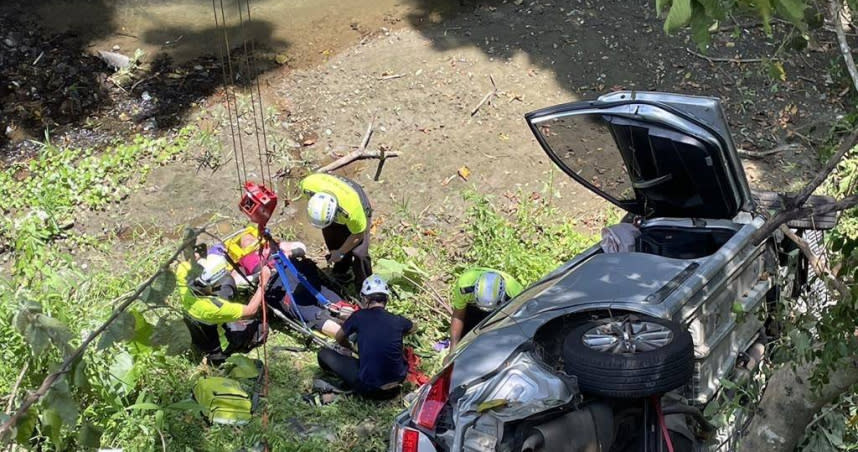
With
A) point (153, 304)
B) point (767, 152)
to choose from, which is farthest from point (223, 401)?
point (767, 152)

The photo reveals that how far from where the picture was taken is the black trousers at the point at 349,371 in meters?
5.85

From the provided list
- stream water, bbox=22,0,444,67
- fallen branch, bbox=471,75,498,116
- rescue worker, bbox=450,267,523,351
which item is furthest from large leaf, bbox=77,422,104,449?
stream water, bbox=22,0,444,67

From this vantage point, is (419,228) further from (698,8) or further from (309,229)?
(698,8)

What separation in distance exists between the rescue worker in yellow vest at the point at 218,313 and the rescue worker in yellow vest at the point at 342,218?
0.58 m

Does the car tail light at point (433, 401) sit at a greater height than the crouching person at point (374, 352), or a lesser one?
greater

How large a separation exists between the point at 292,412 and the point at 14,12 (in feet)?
23.6

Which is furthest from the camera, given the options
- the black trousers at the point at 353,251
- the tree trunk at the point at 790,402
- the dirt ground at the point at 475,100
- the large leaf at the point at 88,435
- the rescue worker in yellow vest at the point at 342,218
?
the dirt ground at the point at 475,100

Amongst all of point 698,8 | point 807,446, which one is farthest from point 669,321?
point 698,8

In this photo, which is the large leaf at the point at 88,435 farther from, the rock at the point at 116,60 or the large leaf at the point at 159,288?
the rock at the point at 116,60

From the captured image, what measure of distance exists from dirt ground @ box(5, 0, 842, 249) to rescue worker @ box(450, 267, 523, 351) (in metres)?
1.71

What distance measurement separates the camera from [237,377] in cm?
598

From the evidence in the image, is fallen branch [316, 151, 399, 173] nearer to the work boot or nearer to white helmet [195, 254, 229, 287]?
white helmet [195, 254, 229, 287]

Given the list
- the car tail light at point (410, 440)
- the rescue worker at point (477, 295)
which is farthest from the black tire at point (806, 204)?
the car tail light at point (410, 440)

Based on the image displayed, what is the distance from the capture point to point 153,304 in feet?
12.5
